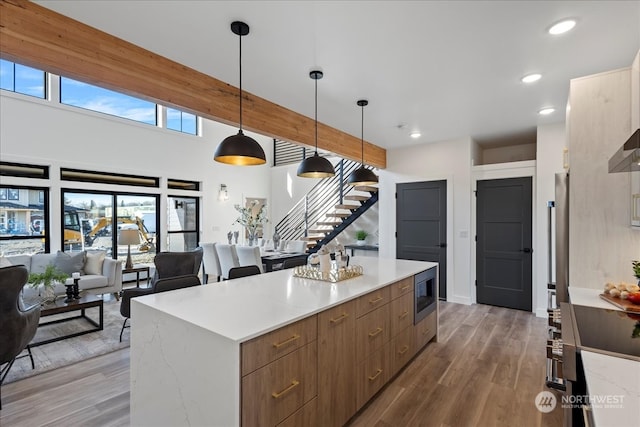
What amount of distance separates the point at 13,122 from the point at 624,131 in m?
7.79

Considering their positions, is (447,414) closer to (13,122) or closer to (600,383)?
(600,383)

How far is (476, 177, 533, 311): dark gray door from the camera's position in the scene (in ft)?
15.4

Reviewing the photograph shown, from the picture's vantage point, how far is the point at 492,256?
16.3 ft

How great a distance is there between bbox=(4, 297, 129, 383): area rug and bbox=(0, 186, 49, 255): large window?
1877 mm

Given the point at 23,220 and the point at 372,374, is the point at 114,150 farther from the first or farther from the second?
the point at 372,374

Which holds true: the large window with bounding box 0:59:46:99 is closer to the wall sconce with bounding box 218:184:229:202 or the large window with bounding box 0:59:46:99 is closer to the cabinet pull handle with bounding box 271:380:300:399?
the wall sconce with bounding box 218:184:229:202

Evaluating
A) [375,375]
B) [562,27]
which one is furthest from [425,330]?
[562,27]

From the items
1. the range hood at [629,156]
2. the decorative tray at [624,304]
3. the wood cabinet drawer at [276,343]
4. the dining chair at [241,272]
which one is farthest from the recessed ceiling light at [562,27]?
the dining chair at [241,272]

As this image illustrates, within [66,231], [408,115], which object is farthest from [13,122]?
[408,115]

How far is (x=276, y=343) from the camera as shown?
5.01 feet

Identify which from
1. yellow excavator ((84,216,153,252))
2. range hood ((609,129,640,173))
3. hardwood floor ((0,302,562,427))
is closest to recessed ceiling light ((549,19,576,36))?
range hood ((609,129,640,173))

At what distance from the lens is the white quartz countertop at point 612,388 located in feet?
2.96

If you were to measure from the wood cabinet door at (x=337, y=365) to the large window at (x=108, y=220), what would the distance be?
15.9 ft

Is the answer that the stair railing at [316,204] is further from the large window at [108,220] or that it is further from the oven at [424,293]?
the oven at [424,293]
